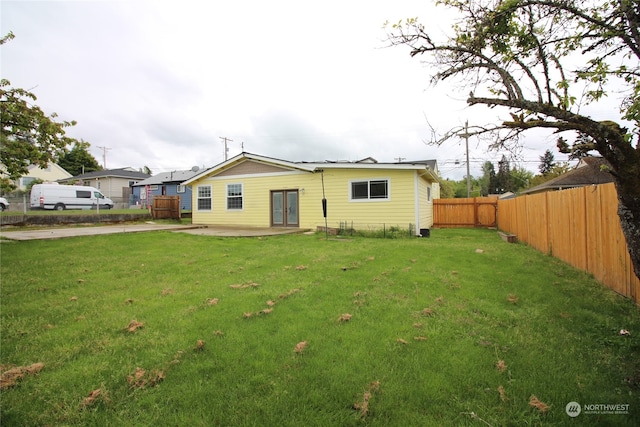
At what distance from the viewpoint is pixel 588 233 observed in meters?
5.70

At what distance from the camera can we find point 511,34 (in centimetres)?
317

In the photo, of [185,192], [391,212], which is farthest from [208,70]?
[185,192]

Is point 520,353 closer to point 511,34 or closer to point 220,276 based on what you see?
point 511,34

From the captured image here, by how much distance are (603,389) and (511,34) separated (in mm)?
3294

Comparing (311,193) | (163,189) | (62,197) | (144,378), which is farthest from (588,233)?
(163,189)

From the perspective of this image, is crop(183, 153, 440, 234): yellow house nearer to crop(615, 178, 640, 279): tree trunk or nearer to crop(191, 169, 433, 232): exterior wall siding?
crop(191, 169, 433, 232): exterior wall siding

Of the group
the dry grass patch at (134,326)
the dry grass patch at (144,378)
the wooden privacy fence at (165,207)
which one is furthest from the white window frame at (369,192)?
the wooden privacy fence at (165,207)

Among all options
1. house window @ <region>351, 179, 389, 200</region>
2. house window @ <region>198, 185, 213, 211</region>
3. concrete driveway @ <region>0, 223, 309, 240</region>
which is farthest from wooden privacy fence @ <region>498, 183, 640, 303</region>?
house window @ <region>198, 185, 213, 211</region>

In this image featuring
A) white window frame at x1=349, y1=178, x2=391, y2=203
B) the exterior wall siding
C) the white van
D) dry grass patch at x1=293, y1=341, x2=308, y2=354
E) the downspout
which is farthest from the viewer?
the white van

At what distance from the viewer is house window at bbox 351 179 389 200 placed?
13559 mm

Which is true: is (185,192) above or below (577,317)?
above

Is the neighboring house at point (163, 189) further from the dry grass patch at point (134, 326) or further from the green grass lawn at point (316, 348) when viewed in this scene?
the dry grass patch at point (134, 326)

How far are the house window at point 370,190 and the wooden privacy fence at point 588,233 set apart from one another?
5.54 meters

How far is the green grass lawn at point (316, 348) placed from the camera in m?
2.14
